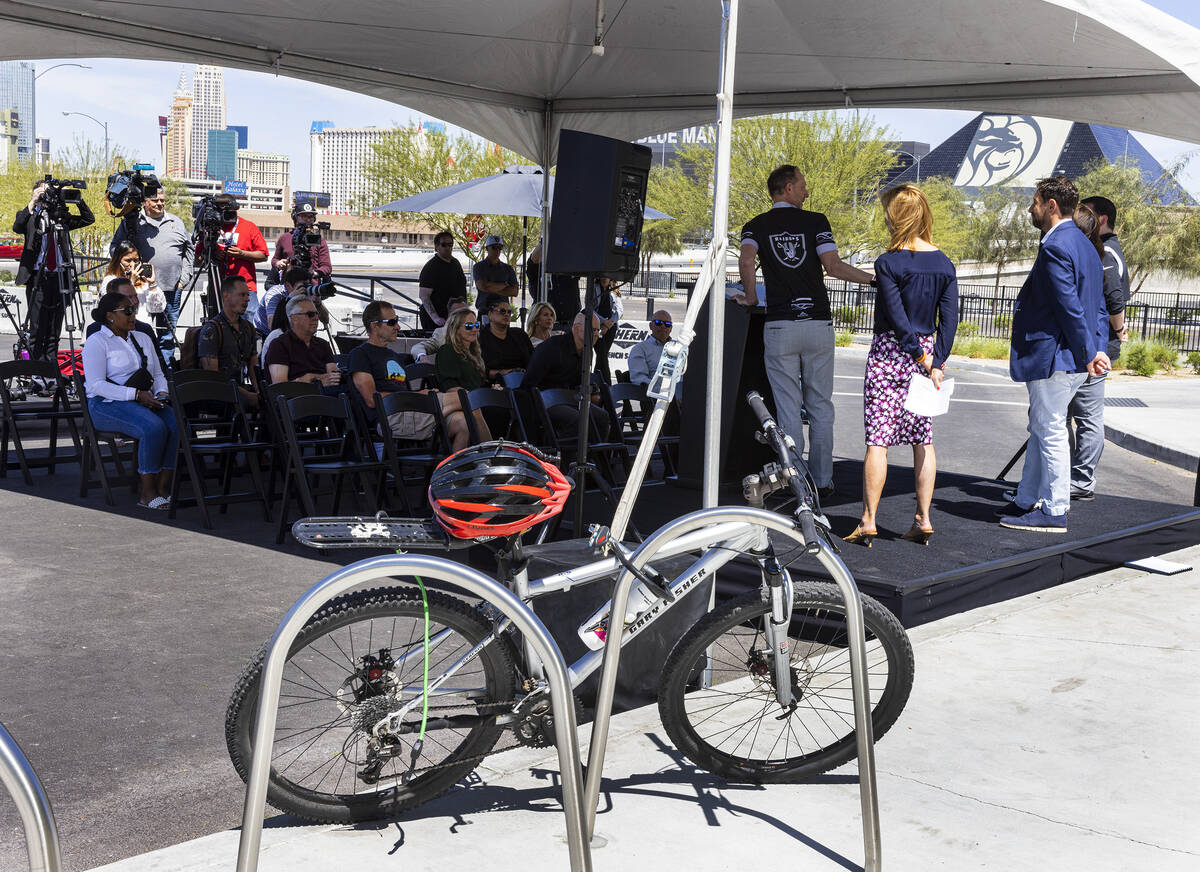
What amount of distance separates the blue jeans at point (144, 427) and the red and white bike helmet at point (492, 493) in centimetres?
487

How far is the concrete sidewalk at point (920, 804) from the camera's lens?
3.09 meters

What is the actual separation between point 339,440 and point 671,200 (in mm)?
36943

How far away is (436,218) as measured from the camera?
124 ft

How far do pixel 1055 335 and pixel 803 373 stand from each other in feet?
4.55

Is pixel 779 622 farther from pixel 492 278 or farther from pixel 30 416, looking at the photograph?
pixel 492 278

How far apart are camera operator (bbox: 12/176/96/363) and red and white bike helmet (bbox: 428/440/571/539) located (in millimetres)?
8946

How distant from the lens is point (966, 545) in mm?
5891

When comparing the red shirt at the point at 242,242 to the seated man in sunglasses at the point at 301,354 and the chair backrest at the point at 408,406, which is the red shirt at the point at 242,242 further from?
the chair backrest at the point at 408,406

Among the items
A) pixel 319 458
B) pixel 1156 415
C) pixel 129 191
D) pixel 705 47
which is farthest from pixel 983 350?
pixel 319 458

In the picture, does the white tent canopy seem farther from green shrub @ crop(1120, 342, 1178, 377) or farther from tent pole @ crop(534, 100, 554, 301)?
green shrub @ crop(1120, 342, 1178, 377)

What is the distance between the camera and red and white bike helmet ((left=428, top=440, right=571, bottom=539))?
3.08m

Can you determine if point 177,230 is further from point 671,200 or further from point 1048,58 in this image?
point 671,200

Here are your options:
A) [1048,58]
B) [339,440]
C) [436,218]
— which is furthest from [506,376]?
[436,218]

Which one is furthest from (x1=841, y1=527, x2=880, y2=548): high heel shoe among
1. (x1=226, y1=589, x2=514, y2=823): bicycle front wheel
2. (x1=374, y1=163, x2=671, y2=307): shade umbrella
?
(x1=374, y1=163, x2=671, y2=307): shade umbrella
